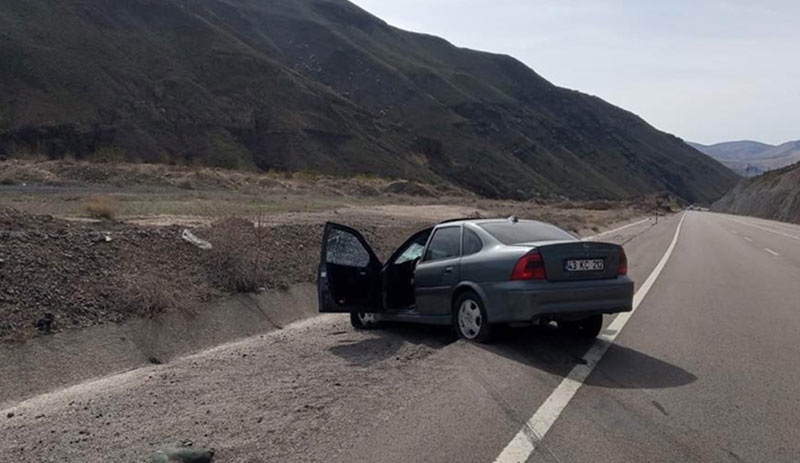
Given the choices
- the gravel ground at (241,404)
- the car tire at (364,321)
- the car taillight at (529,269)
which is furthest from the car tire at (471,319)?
the car tire at (364,321)

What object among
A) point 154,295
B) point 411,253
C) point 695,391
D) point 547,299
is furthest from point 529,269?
point 154,295

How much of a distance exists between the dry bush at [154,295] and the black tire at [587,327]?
17.2 feet

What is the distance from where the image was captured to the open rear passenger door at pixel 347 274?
32.2ft

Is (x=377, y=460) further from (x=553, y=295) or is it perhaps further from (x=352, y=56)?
(x=352, y=56)

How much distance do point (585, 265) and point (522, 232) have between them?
927 mm

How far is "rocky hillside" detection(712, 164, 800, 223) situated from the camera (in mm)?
70650

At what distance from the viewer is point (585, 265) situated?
8.45 m

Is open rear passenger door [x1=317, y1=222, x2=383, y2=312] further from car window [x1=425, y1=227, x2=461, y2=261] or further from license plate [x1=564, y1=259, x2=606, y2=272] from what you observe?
license plate [x1=564, y1=259, x2=606, y2=272]

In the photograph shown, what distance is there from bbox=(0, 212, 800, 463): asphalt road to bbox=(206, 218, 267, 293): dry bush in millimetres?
2300

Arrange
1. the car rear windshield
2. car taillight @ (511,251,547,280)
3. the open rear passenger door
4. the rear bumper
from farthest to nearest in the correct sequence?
the open rear passenger door
the car rear windshield
car taillight @ (511,251,547,280)
the rear bumper

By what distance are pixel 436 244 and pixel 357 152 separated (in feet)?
211

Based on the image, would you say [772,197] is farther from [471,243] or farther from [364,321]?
[471,243]

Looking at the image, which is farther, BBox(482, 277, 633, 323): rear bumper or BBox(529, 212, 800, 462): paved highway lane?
BBox(482, 277, 633, 323): rear bumper

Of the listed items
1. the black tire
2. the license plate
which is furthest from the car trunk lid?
the black tire
